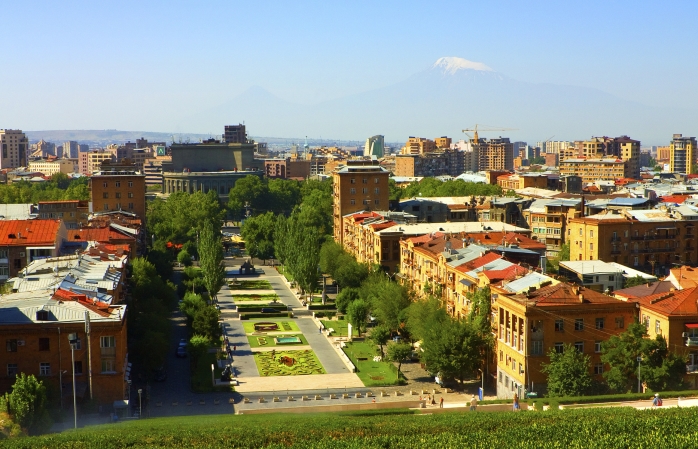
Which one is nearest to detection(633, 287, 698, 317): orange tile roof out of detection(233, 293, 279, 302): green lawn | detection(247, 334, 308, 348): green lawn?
detection(247, 334, 308, 348): green lawn

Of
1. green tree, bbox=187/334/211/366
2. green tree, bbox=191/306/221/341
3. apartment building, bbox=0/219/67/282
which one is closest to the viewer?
green tree, bbox=187/334/211/366

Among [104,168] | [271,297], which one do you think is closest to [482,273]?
[271,297]

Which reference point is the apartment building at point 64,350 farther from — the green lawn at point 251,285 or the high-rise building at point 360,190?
the high-rise building at point 360,190

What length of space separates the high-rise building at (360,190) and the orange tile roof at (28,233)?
3615 cm

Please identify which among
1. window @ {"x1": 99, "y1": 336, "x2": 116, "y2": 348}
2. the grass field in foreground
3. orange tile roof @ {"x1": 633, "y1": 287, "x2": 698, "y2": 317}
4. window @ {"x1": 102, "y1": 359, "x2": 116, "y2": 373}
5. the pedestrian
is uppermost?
orange tile roof @ {"x1": 633, "y1": 287, "x2": 698, "y2": 317}

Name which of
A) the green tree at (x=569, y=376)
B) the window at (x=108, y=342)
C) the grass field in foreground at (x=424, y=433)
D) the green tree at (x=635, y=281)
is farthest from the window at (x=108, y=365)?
the green tree at (x=635, y=281)

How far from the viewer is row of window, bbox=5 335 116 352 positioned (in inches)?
1635

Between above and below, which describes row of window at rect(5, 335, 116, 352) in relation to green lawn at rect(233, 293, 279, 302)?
above

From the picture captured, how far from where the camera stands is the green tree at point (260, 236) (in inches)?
3848

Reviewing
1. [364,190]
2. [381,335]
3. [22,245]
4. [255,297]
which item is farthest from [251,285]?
[381,335]

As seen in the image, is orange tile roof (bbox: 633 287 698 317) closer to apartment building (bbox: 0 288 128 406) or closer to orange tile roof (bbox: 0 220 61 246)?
apartment building (bbox: 0 288 128 406)

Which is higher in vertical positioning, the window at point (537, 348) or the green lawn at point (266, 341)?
the window at point (537, 348)

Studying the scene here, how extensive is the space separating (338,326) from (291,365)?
1199 cm

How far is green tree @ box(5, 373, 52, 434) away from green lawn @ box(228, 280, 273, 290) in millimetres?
45554
